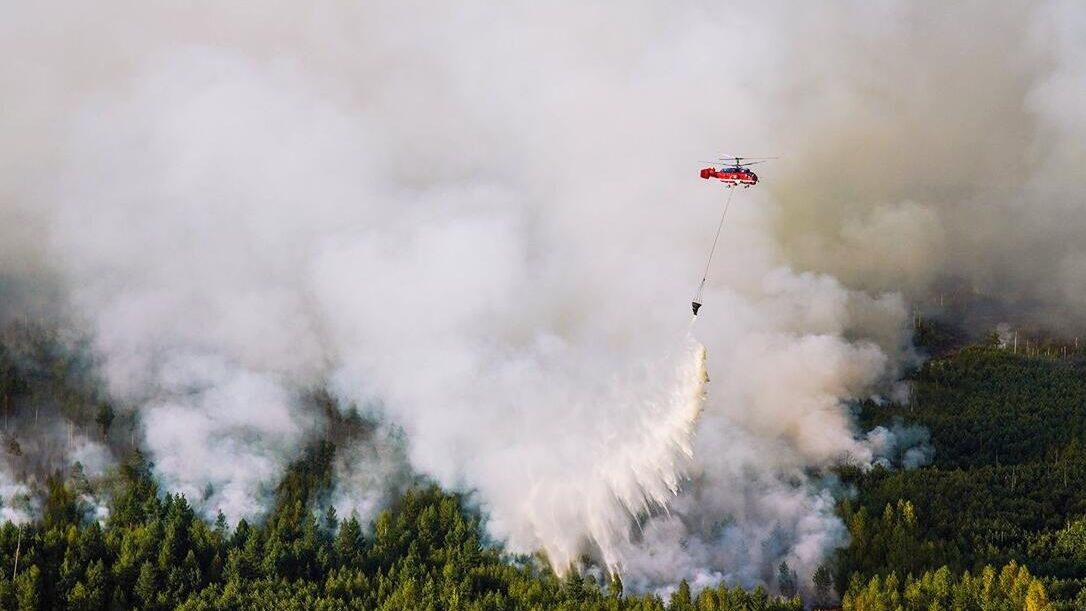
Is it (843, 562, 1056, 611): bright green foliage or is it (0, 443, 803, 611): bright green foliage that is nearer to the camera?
(0, 443, 803, 611): bright green foliage

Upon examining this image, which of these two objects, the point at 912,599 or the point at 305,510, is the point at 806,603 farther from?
the point at 305,510

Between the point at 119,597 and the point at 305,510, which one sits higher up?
the point at 305,510

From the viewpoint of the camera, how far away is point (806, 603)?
17338 centimetres

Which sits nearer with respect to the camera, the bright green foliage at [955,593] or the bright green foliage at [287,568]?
the bright green foliage at [287,568]

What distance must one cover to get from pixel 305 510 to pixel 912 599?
99958mm

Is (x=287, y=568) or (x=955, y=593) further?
(x=287, y=568)

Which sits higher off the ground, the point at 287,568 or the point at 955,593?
the point at 287,568

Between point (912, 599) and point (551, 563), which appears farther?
point (551, 563)

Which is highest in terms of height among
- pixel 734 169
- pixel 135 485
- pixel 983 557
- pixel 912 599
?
pixel 734 169

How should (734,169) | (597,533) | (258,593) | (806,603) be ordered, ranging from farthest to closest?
(597,533) < (806,603) < (258,593) < (734,169)

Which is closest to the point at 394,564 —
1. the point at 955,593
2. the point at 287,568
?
the point at 287,568

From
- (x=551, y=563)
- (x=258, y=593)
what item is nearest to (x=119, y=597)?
(x=258, y=593)

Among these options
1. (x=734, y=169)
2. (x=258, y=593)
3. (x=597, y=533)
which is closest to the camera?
(x=734, y=169)

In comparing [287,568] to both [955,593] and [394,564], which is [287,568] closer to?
[394,564]
